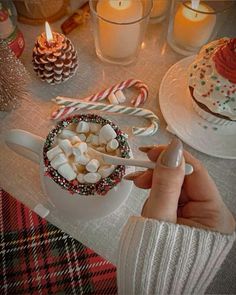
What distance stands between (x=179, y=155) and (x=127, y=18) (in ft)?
1.26

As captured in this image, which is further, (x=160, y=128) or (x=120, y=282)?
(x=160, y=128)

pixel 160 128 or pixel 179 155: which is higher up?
pixel 179 155

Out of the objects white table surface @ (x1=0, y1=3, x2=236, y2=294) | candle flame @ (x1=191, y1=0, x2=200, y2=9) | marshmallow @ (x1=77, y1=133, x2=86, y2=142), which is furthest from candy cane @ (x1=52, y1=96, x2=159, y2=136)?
candle flame @ (x1=191, y1=0, x2=200, y2=9)

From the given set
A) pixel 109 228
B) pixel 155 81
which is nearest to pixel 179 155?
pixel 109 228

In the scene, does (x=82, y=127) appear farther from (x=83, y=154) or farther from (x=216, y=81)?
(x=216, y=81)

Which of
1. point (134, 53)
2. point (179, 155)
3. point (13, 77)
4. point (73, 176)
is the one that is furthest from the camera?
point (134, 53)

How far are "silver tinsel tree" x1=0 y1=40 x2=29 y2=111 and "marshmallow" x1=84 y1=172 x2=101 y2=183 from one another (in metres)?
0.24

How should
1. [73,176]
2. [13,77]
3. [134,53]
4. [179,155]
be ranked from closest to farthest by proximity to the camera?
[179,155] < [73,176] < [13,77] < [134,53]

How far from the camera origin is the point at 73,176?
523 millimetres

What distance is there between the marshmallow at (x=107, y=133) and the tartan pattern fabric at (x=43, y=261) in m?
0.18

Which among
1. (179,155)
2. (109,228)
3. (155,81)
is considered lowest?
(109,228)

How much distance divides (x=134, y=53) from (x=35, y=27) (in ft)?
0.76

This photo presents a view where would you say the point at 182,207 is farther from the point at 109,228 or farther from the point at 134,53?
the point at 134,53

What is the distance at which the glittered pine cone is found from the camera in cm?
66
